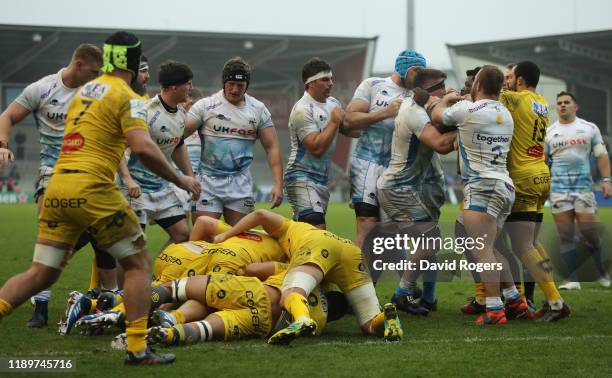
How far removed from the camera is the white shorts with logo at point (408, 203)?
9570mm

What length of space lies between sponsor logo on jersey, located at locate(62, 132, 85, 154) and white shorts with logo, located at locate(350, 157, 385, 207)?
13.9 feet

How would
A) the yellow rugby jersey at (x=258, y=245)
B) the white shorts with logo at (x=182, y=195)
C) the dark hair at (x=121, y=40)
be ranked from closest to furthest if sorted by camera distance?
the dark hair at (x=121, y=40), the yellow rugby jersey at (x=258, y=245), the white shorts with logo at (x=182, y=195)

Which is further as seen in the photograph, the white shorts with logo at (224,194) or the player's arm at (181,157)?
the white shorts with logo at (224,194)

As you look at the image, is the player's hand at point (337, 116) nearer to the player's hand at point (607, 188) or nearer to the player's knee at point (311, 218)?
the player's knee at point (311, 218)

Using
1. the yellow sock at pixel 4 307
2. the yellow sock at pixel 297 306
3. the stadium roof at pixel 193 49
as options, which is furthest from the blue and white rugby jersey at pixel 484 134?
the stadium roof at pixel 193 49

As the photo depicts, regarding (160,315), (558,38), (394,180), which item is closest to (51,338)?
(160,315)

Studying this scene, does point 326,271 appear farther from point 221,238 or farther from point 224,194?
point 224,194

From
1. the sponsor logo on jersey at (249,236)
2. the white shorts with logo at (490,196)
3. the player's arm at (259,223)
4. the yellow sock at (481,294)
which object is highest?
the white shorts with logo at (490,196)

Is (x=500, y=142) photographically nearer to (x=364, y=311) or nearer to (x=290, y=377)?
(x=364, y=311)

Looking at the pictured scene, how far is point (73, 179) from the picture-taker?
245 inches

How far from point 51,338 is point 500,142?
419 cm

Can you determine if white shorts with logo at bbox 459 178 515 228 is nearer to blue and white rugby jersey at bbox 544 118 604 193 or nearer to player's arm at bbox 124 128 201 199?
player's arm at bbox 124 128 201 199

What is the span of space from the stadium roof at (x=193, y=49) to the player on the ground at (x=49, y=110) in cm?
4214

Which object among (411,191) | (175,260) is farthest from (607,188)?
(175,260)
